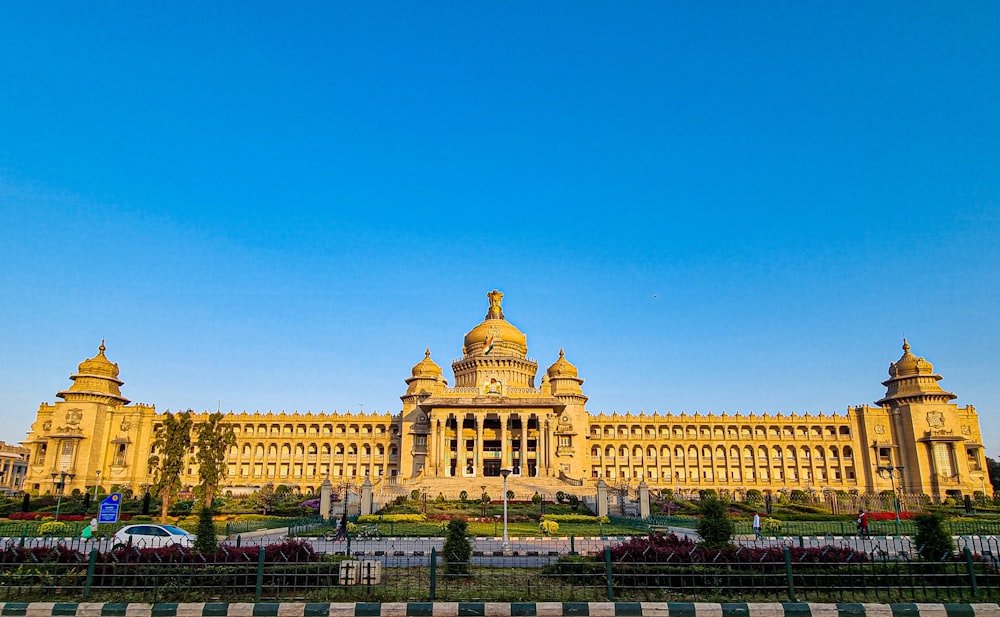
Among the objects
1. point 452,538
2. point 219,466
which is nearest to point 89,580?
point 452,538

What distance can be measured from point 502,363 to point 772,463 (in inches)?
1406

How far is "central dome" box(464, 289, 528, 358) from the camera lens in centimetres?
8169

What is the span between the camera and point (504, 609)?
1212cm

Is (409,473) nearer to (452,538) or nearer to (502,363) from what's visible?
(502,363)

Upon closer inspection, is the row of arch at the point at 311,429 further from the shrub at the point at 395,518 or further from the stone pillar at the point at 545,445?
the shrub at the point at 395,518

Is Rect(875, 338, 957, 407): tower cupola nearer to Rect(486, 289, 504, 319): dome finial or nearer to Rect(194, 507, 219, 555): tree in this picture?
Rect(486, 289, 504, 319): dome finial

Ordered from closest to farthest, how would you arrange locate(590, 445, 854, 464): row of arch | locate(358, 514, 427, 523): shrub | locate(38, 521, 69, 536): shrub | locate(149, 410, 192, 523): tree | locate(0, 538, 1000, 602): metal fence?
1. locate(0, 538, 1000, 602): metal fence
2. locate(38, 521, 69, 536): shrub
3. locate(358, 514, 427, 523): shrub
4. locate(149, 410, 192, 523): tree
5. locate(590, 445, 854, 464): row of arch

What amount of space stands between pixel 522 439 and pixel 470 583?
182ft

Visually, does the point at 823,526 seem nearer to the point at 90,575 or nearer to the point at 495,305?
the point at 90,575

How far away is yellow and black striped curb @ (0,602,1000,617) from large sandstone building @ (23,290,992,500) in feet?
183

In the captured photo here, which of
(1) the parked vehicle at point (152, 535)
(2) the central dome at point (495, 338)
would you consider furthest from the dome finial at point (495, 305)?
(1) the parked vehicle at point (152, 535)

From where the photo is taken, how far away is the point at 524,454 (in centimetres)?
6944

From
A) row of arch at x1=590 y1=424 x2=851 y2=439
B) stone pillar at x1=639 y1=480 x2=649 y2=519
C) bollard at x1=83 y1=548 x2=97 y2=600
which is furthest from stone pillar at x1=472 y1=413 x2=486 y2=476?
bollard at x1=83 y1=548 x2=97 y2=600

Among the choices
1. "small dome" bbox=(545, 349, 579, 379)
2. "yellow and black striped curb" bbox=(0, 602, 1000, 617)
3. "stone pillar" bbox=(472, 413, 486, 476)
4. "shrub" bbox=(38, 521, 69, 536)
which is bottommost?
"yellow and black striped curb" bbox=(0, 602, 1000, 617)
